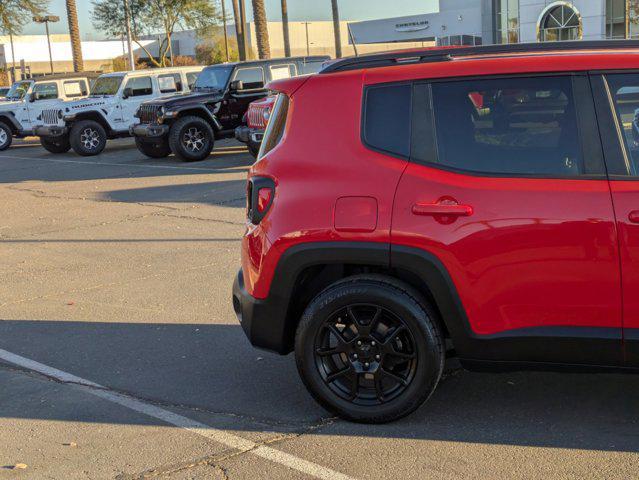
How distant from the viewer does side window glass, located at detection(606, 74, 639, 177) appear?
4.29 m

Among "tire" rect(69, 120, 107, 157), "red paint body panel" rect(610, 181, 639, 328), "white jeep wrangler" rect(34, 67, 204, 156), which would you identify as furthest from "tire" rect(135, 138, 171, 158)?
"red paint body panel" rect(610, 181, 639, 328)

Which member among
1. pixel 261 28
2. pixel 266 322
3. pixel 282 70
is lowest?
pixel 266 322

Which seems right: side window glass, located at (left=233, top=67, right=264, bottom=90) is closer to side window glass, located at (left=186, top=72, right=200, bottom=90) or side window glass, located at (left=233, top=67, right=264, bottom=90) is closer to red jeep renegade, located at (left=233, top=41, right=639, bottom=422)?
side window glass, located at (left=186, top=72, right=200, bottom=90)

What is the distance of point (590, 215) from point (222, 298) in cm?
389

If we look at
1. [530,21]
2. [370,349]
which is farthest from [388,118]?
[530,21]

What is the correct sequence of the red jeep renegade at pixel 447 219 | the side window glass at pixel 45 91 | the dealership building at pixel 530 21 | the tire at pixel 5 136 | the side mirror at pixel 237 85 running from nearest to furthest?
the red jeep renegade at pixel 447 219 < the side mirror at pixel 237 85 < the side window glass at pixel 45 91 < the tire at pixel 5 136 < the dealership building at pixel 530 21

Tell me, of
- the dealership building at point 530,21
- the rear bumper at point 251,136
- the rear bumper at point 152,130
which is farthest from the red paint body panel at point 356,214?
the dealership building at point 530,21

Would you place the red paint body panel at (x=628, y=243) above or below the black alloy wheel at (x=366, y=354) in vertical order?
above

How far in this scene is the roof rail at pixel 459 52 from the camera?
452 cm

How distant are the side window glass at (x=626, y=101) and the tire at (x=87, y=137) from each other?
19172 millimetres

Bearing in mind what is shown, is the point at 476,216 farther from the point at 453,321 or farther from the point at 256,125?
the point at 256,125

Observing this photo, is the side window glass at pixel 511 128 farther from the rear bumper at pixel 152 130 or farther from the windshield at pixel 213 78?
the windshield at pixel 213 78

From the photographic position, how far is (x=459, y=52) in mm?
4762

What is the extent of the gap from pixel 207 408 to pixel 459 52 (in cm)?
235
